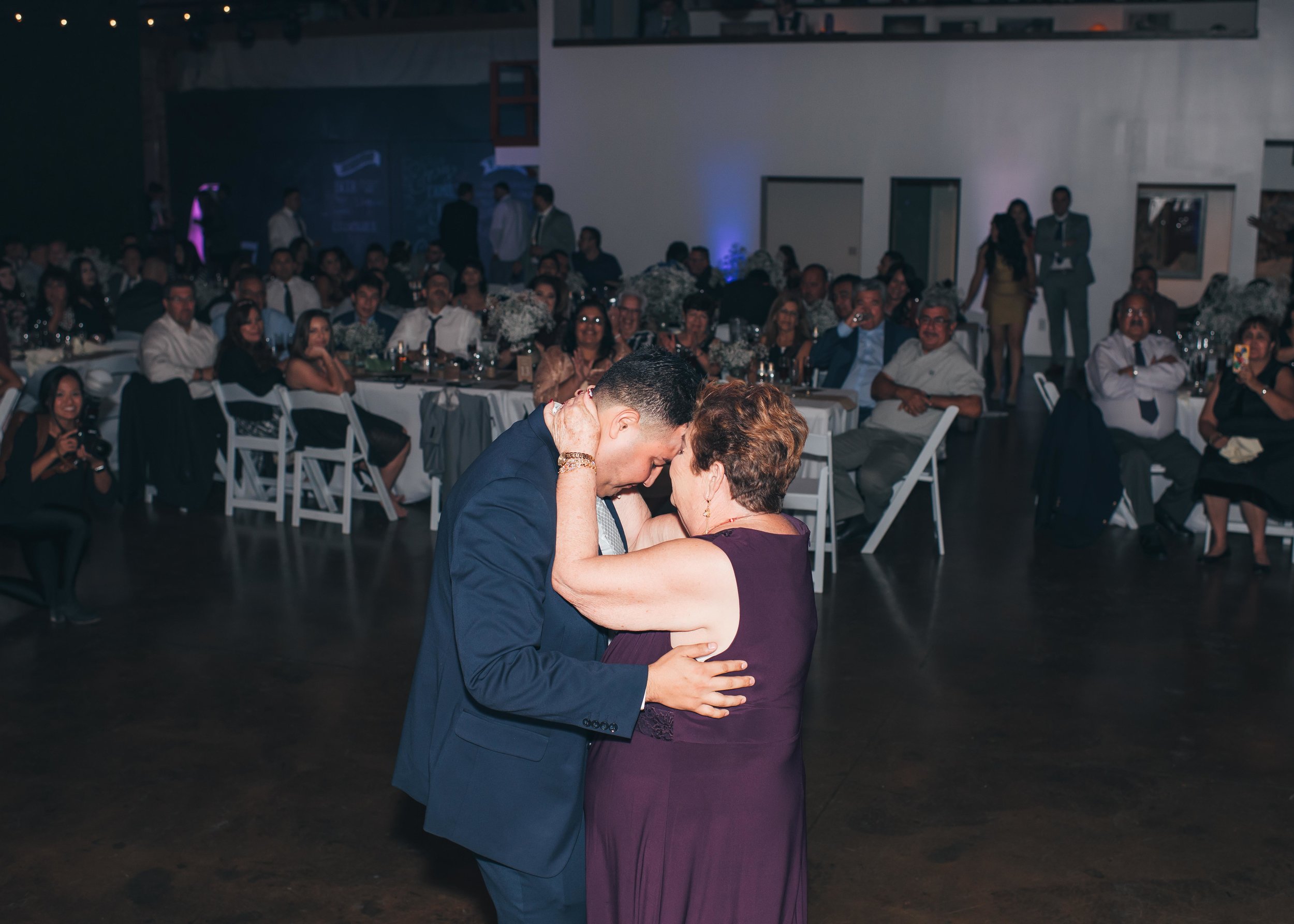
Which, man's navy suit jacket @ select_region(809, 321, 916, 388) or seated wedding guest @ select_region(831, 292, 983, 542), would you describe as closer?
seated wedding guest @ select_region(831, 292, 983, 542)

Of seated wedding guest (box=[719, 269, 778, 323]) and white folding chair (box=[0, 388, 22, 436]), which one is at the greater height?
seated wedding guest (box=[719, 269, 778, 323])

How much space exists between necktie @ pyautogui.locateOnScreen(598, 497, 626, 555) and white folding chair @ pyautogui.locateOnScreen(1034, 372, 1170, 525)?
468 centimetres

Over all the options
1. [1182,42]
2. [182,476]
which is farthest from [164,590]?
[1182,42]

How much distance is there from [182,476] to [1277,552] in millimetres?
5727

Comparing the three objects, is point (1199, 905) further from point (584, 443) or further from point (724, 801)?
point (584, 443)

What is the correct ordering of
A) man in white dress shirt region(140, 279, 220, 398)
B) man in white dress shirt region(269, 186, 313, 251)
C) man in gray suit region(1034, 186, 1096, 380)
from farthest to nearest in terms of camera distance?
1. man in white dress shirt region(269, 186, 313, 251)
2. man in gray suit region(1034, 186, 1096, 380)
3. man in white dress shirt region(140, 279, 220, 398)

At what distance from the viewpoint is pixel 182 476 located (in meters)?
6.68

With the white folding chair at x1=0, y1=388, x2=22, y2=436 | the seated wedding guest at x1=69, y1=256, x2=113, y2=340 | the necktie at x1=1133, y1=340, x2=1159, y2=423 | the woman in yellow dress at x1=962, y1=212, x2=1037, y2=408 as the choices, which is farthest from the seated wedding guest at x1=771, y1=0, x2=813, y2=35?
the white folding chair at x1=0, y1=388, x2=22, y2=436

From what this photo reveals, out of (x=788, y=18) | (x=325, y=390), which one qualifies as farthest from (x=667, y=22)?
(x=325, y=390)

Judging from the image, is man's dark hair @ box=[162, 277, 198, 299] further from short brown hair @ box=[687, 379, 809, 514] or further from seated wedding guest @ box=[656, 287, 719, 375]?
short brown hair @ box=[687, 379, 809, 514]

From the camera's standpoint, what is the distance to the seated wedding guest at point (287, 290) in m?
9.20

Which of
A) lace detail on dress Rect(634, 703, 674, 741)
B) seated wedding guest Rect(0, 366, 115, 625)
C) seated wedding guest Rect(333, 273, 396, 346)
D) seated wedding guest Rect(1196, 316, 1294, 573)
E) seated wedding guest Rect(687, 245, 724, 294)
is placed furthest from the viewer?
seated wedding guest Rect(687, 245, 724, 294)

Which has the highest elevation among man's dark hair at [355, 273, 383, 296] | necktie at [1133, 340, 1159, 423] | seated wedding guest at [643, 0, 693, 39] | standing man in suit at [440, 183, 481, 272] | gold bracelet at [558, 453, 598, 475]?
seated wedding guest at [643, 0, 693, 39]

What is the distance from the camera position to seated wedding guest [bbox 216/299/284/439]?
6.54 meters
